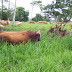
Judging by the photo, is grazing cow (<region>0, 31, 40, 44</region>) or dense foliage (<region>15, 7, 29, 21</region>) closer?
grazing cow (<region>0, 31, 40, 44</region>)

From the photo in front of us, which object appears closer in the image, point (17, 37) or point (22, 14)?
point (17, 37)

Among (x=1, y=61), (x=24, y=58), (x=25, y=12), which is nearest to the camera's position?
(x=1, y=61)

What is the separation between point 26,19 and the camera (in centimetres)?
3362

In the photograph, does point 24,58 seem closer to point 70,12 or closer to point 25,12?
point 70,12

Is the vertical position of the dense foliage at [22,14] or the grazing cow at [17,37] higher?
the dense foliage at [22,14]

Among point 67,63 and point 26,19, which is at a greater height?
point 26,19

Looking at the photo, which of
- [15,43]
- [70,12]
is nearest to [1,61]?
[15,43]

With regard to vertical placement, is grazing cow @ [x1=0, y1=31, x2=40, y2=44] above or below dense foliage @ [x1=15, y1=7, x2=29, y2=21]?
below

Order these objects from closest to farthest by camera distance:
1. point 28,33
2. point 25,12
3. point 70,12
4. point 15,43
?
point 15,43, point 28,33, point 70,12, point 25,12

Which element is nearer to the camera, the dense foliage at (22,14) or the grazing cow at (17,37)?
the grazing cow at (17,37)

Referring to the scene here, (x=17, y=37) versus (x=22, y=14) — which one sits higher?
(x=22, y=14)

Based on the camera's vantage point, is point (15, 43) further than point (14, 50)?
Yes

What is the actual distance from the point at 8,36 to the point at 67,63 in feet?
6.51

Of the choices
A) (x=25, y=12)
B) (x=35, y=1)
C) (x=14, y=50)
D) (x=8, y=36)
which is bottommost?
(x=14, y=50)
